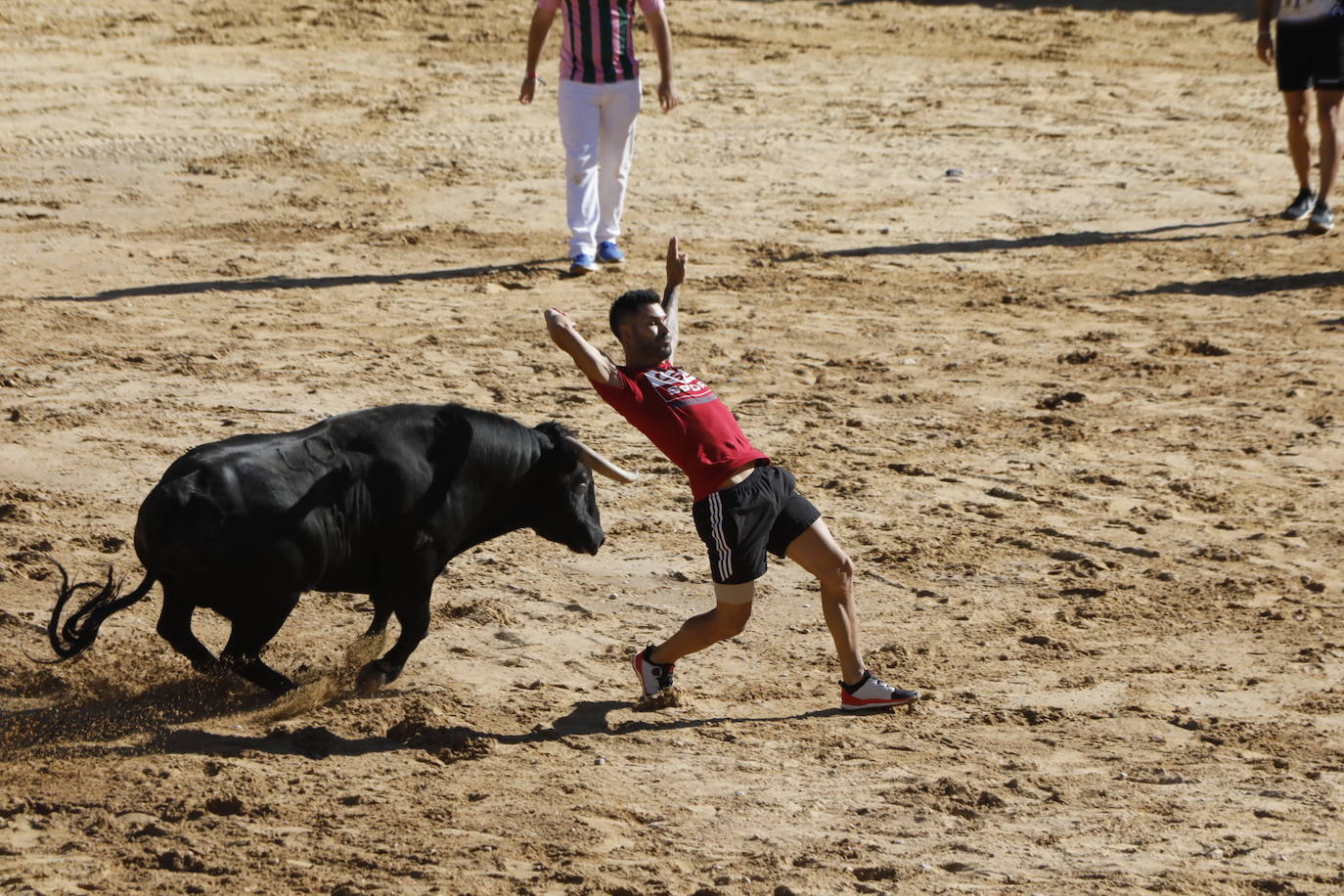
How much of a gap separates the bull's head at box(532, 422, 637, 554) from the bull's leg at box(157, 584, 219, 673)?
1.23m

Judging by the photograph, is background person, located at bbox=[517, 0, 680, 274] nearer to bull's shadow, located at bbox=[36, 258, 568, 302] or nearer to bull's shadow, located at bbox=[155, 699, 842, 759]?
bull's shadow, located at bbox=[36, 258, 568, 302]

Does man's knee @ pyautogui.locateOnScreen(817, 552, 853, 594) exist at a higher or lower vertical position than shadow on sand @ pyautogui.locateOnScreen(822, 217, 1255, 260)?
lower

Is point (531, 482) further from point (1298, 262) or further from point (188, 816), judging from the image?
point (1298, 262)

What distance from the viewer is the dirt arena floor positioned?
16.1ft

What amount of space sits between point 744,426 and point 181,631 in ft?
12.4

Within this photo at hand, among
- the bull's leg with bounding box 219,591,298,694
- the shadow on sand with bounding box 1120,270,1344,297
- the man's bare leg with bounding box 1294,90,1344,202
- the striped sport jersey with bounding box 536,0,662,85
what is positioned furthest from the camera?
the man's bare leg with bounding box 1294,90,1344,202

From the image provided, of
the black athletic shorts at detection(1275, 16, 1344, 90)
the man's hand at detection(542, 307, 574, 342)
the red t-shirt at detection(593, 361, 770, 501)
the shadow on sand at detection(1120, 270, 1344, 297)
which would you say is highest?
the black athletic shorts at detection(1275, 16, 1344, 90)

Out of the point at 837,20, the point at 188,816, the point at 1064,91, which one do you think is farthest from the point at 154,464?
the point at 837,20

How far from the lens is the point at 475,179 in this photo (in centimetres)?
1284

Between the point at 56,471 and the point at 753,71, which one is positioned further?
the point at 753,71

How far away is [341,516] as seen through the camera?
5328 mm

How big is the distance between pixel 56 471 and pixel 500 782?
137 inches

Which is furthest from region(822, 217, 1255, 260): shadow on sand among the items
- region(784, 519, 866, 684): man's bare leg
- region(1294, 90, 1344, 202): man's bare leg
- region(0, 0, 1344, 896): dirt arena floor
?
region(784, 519, 866, 684): man's bare leg

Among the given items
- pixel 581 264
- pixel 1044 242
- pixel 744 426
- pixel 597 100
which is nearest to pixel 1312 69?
pixel 1044 242
